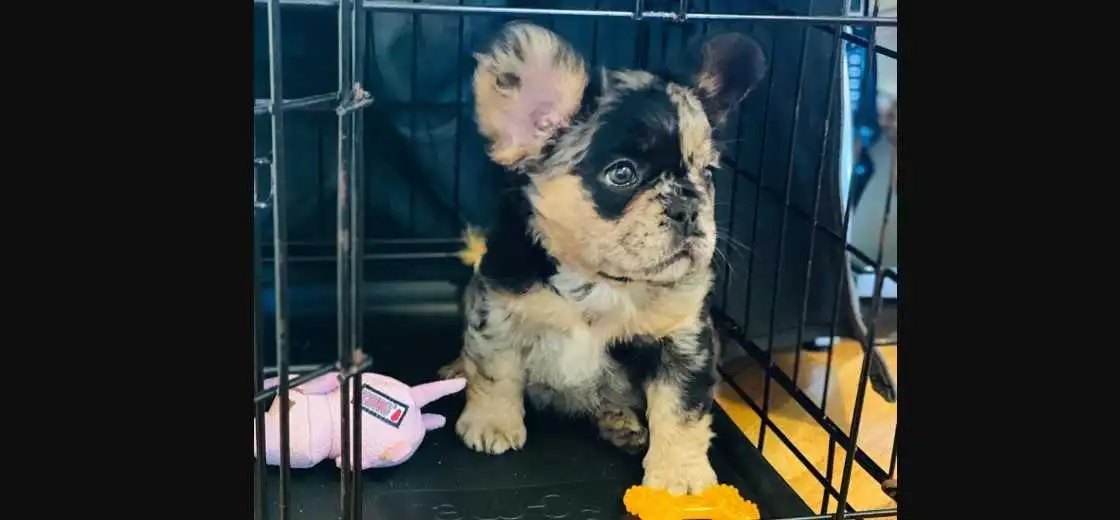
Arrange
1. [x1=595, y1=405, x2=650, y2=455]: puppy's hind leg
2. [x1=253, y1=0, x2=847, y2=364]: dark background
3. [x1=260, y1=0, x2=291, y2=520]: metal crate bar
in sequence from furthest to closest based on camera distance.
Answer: [x1=253, y1=0, x2=847, y2=364]: dark background
[x1=595, y1=405, x2=650, y2=455]: puppy's hind leg
[x1=260, y1=0, x2=291, y2=520]: metal crate bar

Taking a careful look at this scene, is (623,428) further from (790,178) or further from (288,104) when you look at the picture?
(288,104)

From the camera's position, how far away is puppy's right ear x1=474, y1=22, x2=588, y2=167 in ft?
3.95

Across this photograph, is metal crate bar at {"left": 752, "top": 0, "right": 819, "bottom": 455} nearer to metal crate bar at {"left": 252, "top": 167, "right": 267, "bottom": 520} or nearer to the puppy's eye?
the puppy's eye

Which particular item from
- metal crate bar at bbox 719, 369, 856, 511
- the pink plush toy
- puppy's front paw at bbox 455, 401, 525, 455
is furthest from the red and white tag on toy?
metal crate bar at bbox 719, 369, 856, 511

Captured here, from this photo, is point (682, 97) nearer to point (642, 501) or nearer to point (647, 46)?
point (647, 46)

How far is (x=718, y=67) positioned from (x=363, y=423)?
0.59 meters

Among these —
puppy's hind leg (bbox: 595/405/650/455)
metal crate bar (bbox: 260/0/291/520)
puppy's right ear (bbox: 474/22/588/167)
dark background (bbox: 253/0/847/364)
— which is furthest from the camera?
dark background (bbox: 253/0/847/364)

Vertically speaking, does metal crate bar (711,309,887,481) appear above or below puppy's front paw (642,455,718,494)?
above

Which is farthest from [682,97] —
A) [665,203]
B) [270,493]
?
[270,493]

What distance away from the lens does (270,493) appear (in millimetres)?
1288

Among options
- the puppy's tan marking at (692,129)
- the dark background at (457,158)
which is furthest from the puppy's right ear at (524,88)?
the dark background at (457,158)

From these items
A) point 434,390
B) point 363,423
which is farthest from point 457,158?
point 363,423

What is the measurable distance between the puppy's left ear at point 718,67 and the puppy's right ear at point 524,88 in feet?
0.46
